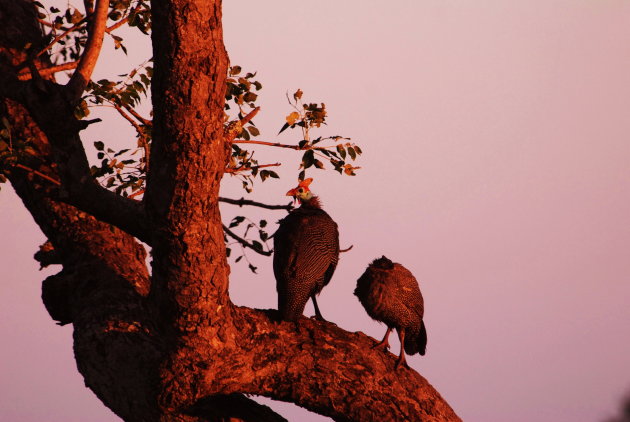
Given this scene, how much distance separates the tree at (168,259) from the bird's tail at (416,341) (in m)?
1.00

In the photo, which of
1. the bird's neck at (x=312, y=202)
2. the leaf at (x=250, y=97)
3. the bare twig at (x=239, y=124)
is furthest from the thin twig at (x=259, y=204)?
the leaf at (x=250, y=97)

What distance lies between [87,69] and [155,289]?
2462 millimetres

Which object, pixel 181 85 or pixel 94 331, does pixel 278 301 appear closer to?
pixel 94 331

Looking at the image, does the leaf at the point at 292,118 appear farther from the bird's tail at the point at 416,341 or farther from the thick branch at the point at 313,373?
the bird's tail at the point at 416,341

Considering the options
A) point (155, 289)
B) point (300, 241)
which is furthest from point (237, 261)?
point (155, 289)

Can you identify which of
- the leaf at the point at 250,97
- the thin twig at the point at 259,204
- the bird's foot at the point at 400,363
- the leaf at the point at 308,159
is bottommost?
the bird's foot at the point at 400,363

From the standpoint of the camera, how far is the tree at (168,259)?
5.20 m

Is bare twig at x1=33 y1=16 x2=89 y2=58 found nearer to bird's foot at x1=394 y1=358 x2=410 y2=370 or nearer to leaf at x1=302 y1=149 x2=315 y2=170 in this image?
leaf at x1=302 y1=149 x2=315 y2=170

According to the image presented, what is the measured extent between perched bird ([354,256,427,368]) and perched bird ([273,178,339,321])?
0.49 metres

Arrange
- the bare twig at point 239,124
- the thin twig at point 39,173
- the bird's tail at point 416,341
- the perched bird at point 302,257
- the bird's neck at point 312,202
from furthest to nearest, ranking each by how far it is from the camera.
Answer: the bird's neck at point 312,202 → the bird's tail at point 416,341 → the bare twig at point 239,124 → the thin twig at point 39,173 → the perched bird at point 302,257

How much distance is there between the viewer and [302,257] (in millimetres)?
6871

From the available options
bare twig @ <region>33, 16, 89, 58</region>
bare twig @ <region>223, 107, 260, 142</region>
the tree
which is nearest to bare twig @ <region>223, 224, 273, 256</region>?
the tree

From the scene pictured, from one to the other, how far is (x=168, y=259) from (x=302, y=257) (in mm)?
1657

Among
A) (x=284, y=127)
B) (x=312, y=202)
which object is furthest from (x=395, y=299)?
(x=284, y=127)
